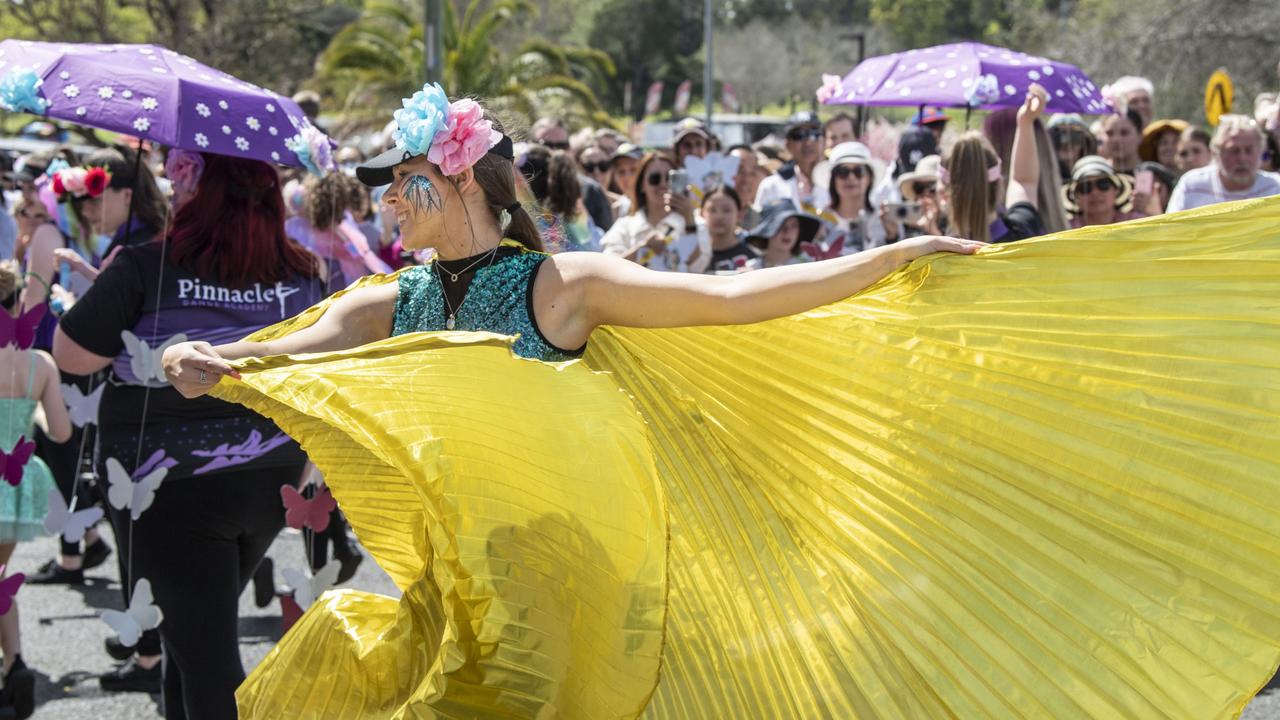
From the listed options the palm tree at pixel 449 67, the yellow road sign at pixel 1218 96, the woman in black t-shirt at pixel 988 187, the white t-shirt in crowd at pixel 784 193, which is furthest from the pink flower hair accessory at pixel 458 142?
the palm tree at pixel 449 67

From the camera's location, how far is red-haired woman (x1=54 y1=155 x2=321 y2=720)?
3596mm

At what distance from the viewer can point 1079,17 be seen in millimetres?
41969

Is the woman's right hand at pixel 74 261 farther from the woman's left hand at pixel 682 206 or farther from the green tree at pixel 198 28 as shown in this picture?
the green tree at pixel 198 28

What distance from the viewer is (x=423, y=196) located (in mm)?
2996

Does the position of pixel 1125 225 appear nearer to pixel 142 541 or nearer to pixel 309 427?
pixel 309 427

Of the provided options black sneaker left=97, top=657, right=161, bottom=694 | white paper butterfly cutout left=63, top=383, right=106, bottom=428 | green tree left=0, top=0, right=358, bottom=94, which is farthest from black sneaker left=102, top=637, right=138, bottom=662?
Answer: green tree left=0, top=0, right=358, bottom=94

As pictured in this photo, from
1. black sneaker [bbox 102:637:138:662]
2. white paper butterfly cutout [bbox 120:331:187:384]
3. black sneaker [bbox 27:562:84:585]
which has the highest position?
white paper butterfly cutout [bbox 120:331:187:384]

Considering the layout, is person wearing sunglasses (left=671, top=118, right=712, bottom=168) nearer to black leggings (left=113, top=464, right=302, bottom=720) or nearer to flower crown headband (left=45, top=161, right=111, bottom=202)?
flower crown headband (left=45, top=161, right=111, bottom=202)

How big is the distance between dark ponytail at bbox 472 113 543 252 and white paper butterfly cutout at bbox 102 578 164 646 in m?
1.48

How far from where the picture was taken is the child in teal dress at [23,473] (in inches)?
191

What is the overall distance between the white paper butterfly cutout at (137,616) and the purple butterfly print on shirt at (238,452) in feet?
1.16

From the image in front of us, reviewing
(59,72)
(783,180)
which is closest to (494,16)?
(783,180)

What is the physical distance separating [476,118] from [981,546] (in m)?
1.42

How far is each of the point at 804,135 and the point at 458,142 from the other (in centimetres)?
656
